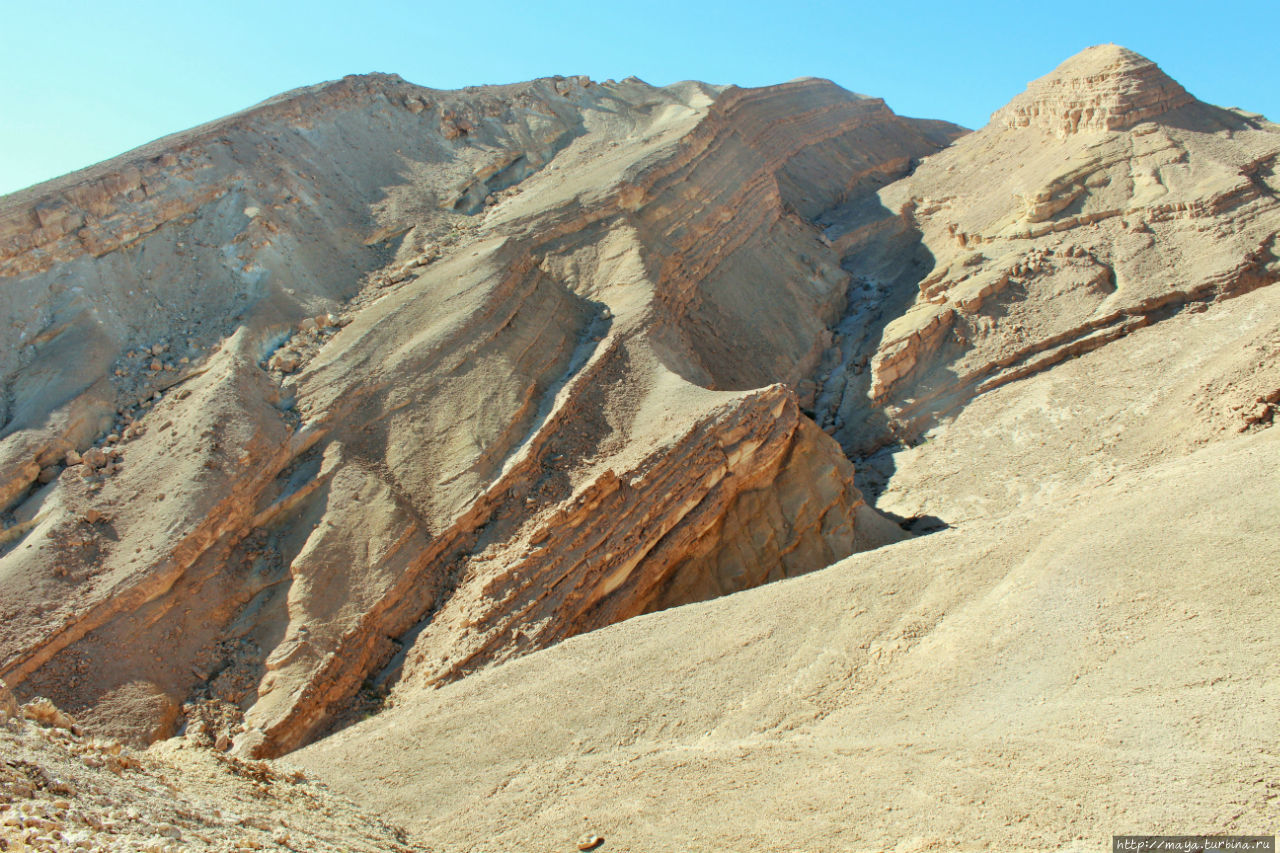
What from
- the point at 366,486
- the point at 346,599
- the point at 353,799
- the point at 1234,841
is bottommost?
the point at 1234,841

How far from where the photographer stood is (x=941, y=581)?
366 inches

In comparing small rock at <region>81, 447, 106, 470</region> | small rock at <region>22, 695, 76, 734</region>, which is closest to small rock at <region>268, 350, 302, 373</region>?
small rock at <region>81, 447, 106, 470</region>

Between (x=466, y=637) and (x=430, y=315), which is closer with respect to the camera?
(x=466, y=637)

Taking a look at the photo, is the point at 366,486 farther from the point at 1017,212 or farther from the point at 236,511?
the point at 1017,212

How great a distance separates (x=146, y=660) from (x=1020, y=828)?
9.86m

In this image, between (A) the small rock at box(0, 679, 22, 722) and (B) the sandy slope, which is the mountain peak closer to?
(B) the sandy slope

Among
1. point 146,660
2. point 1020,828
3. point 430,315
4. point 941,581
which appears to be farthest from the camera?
point 430,315

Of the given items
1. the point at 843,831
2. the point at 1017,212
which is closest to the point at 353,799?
the point at 843,831

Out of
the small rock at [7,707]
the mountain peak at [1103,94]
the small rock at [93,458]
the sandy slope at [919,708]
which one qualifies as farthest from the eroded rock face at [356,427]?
the mountain peak at [1103,94]

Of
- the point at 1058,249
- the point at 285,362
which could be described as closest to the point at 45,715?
the point at 285,362

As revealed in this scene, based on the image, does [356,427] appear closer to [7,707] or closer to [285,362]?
[285,362]

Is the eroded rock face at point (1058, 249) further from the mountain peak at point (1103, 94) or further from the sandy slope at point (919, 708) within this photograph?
the sandy slope at point (919, 708)

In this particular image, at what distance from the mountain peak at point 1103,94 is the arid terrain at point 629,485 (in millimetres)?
106

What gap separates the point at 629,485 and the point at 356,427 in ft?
14.7
